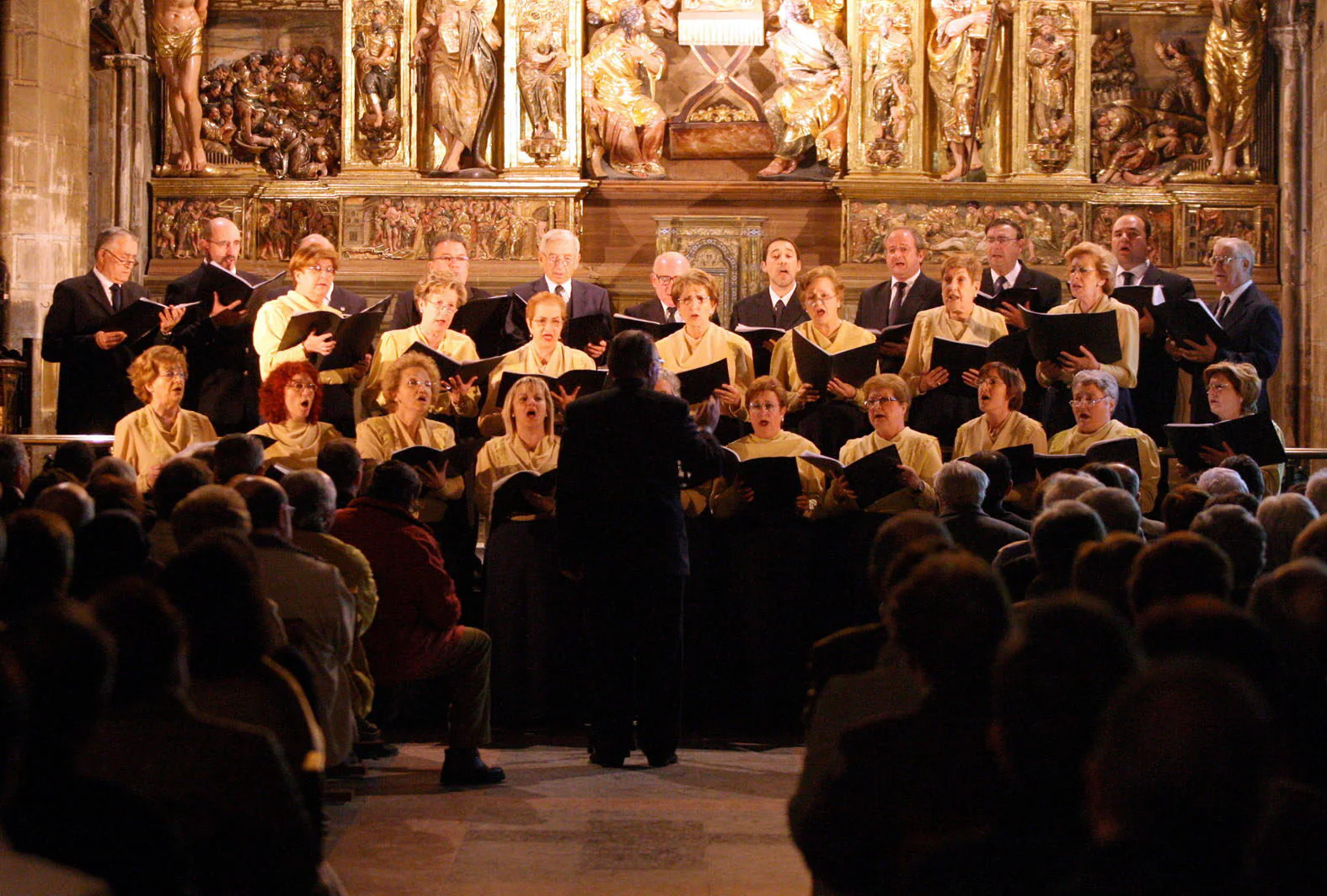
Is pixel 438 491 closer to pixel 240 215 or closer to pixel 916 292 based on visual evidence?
pixel 916 292

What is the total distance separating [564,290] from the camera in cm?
892

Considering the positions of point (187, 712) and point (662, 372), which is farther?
point (662, 372)

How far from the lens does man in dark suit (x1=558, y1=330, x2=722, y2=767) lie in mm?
5562

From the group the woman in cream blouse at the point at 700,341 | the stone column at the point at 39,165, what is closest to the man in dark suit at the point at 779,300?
the woman in cream blouse at the point at 700,341

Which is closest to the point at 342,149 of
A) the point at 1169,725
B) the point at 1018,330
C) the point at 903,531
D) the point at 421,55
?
the point at 421,55

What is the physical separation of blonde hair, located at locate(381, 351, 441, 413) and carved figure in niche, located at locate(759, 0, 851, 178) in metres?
5.10

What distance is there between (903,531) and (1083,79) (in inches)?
330

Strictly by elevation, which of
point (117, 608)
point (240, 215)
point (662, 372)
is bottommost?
point (117, 608)

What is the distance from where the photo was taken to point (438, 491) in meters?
6.45

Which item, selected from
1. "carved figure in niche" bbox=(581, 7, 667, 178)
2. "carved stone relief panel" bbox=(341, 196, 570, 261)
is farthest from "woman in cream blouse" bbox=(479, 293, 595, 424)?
"carved figure in niche" bbox=(581, 7, 667, 178)

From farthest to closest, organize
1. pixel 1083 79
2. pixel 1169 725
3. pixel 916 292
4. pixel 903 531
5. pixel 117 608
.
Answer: pixel 1083 79 < pixel 916 292 < pixel 903 531 < pixel 117 608 < pixel 1169 725

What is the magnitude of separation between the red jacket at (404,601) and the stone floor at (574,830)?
1.28 ft

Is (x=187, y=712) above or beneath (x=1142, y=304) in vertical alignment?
beneath

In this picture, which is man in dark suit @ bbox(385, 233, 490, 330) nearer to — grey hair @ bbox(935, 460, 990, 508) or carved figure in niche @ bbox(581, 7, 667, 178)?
carved figure in niche @ bbox(581, 7, 667, 178)
